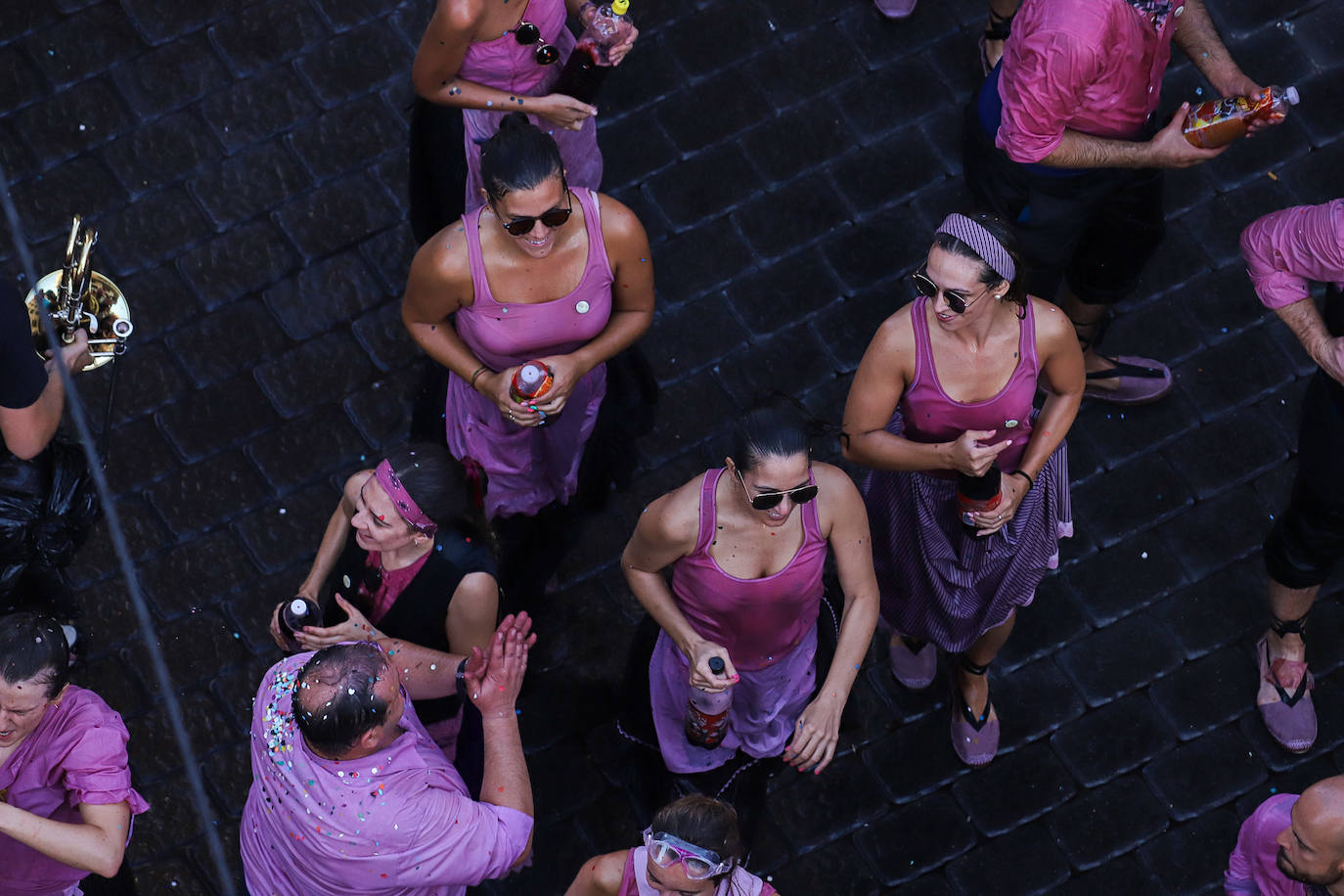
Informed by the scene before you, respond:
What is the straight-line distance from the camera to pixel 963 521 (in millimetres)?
4457

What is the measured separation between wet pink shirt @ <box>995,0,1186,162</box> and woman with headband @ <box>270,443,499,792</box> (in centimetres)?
212

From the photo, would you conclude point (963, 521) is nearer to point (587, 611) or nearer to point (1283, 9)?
point (587, 611)

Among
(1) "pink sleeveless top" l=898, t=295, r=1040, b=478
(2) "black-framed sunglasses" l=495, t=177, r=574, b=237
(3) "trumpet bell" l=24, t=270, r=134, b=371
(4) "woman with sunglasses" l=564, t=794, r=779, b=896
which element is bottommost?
(4) "woman with sunglasses" l=564, t=794, r=779, b=896

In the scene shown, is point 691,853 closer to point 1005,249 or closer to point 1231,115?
point 1005,249

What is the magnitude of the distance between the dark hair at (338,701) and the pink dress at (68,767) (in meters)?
0.70

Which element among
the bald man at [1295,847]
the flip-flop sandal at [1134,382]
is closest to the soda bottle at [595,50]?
the flip-flop sandal at [1134,382]

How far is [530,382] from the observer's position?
4430 mm

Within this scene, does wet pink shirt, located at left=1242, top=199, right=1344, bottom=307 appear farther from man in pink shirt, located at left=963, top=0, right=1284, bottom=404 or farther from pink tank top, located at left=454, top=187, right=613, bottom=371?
pink tank top, located at left=454, top=187, right=613, bottom=371

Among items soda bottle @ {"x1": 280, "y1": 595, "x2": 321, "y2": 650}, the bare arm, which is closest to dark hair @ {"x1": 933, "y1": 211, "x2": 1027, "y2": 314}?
soda bottle @ {"x1": 280, "y1": 595, "x2": 321, "y2": 650}

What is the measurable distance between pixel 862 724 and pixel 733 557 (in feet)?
5.01

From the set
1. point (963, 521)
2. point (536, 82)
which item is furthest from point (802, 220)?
point (963, 521)

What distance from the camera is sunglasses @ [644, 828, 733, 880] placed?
3684mm

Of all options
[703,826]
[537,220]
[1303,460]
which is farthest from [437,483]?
[1303,460]

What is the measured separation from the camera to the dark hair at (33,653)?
3861 mm
